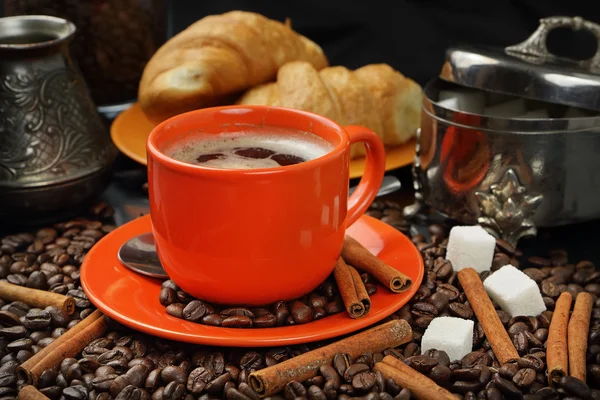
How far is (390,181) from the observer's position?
1.65 metres

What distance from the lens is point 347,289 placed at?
3.81 feet

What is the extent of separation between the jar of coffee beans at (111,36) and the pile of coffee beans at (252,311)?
2.81 feet

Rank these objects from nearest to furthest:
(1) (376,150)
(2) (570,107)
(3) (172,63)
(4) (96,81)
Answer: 1. (1) (376,150)
2. (2) (570,107)
3. (3) (172,63)
4. (4) (96,81)

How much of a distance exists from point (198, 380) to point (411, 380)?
0.26 meters

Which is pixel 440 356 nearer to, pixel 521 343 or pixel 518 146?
pixel 521 343

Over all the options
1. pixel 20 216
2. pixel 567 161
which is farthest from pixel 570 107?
pixel 20 216

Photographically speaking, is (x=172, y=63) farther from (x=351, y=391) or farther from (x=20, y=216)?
(x=351, y=391)

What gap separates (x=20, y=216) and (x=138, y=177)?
304mm

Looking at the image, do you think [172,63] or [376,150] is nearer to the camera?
[376,150]

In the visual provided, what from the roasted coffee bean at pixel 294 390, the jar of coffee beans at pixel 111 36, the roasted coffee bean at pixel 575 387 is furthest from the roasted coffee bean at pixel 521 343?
the jar of coffee beans at pixel 111 36

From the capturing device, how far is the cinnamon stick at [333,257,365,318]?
3.68 ft

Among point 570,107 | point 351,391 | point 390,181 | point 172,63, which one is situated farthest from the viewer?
point 172,63

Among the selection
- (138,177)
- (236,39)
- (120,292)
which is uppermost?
(236,39)

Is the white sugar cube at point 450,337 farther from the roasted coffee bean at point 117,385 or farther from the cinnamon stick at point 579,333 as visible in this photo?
the roasted coffee bean at point 117,385
